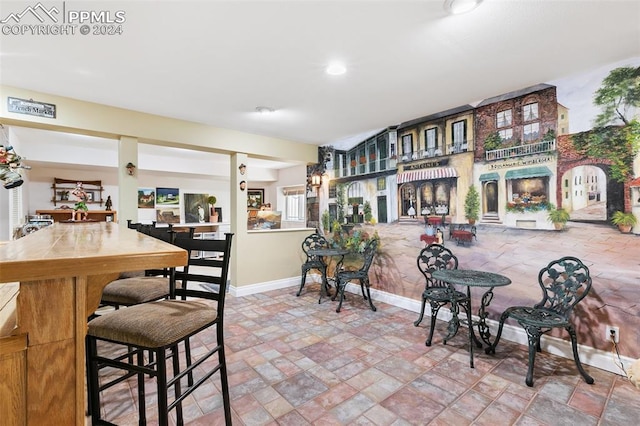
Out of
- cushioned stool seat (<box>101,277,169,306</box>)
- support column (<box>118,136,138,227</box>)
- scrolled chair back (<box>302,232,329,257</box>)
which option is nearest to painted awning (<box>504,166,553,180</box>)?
scrolled chair back (<box>302,232,329,257</box>)

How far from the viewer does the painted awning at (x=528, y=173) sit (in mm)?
2834

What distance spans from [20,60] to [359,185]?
388 centimetres

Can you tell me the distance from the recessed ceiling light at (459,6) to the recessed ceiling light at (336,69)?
2.95 feet

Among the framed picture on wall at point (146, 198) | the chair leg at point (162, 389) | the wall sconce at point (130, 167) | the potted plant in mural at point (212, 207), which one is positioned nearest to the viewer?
the chair leg at point (162, 389)

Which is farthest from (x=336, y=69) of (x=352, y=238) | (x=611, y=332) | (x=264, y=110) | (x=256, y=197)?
(x=256, y=197)

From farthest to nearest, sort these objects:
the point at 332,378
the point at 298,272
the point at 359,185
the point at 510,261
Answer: the point at 298,272 < the point at 359,185 < the point at 510,261 < the point at 332,378

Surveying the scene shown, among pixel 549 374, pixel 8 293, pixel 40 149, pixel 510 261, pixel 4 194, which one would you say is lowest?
pixel 549 374

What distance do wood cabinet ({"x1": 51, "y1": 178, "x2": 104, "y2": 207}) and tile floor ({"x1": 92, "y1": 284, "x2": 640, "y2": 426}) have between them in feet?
19.5

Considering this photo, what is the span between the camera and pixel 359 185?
4.68 m

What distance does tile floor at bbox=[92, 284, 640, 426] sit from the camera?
6.10ft

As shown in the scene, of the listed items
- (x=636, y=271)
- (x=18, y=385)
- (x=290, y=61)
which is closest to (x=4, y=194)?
(x=290, y=61)

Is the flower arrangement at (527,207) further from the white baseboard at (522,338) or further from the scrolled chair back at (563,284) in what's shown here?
the white baseboard at (522,338)

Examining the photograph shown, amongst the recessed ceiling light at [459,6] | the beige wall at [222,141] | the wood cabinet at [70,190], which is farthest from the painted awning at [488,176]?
the wood cabinet at [70,190]

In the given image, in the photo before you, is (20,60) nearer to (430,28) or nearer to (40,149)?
(430,28)
